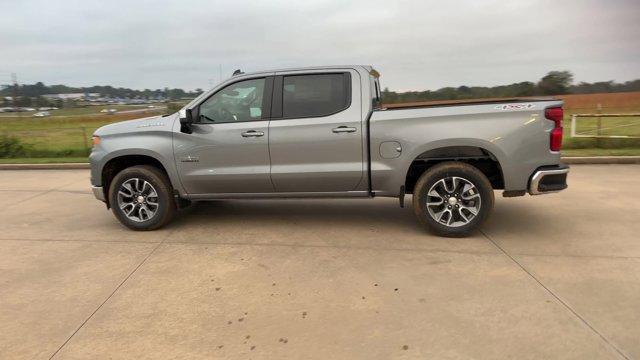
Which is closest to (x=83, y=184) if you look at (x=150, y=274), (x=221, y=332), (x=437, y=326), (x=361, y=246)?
(x=150, y=274)

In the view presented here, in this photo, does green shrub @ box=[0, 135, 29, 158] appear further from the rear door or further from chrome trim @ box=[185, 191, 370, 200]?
the rear door

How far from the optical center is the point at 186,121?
18.0 feet

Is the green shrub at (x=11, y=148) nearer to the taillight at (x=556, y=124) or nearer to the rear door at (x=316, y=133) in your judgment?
the rear door at (x=316, y=133)

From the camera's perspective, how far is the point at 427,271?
435cm

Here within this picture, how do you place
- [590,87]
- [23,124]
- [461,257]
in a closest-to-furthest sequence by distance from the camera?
1. [461,257]
2. [590,87]
3. [23,124]

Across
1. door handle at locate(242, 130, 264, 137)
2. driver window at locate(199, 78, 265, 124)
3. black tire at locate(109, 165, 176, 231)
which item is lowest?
black tire at locate(109, 165, 176, 231)

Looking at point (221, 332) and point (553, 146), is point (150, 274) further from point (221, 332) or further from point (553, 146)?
point (553, 146)

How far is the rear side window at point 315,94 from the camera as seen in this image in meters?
5.42

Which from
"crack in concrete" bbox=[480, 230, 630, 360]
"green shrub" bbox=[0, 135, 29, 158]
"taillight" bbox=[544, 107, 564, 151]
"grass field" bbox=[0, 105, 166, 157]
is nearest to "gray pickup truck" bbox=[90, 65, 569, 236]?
"taillight" bbox=[544, 107, 564, 151]

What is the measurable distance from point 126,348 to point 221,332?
62 cm

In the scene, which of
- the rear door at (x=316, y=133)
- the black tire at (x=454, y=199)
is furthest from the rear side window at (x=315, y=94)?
the black tire at (x=454, y=199)

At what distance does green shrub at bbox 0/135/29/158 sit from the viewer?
47.3ft

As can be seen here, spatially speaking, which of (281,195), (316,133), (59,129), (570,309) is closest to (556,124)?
(570,309)

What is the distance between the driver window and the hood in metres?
0.43
